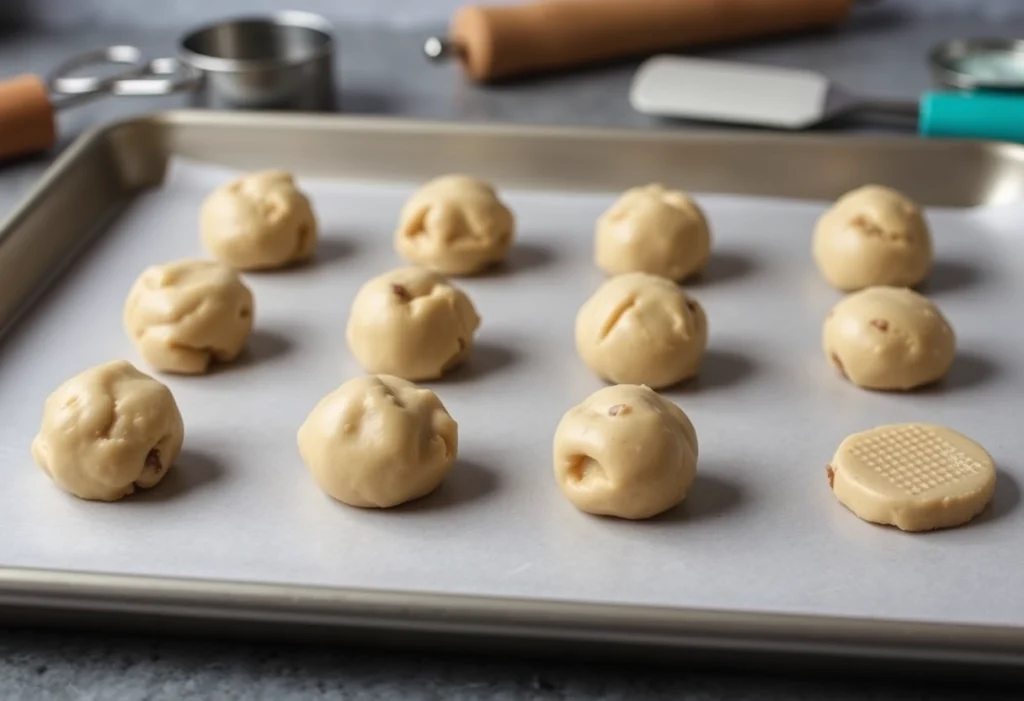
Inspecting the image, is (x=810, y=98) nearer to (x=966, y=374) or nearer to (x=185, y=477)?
(x=966, y=374)

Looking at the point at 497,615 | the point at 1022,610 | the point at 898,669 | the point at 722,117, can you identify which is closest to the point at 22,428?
the point at 497,615

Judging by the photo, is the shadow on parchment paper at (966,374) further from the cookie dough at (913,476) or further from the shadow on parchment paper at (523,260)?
the shadow on parchment paper at (523,260)

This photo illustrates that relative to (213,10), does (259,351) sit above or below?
below

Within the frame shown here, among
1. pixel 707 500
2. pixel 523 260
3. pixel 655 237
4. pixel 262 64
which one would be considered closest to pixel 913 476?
pixel 707 500

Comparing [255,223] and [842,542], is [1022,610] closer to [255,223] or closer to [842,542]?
[842,542]

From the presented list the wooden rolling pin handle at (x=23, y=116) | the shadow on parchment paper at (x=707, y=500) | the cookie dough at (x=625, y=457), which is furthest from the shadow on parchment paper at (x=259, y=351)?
the wooden rolling pin handle at (x=23, y=116)

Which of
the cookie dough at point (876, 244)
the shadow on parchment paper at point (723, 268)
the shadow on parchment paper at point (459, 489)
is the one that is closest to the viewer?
the shadow on parchment paper at point (459, 489)
